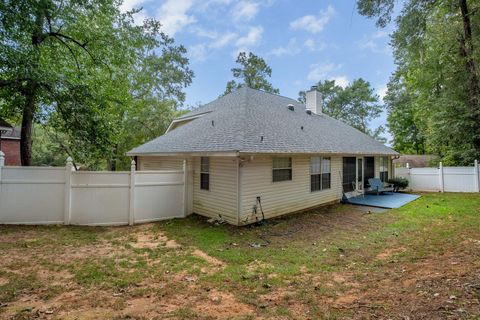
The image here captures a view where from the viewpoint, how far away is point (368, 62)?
1728cm

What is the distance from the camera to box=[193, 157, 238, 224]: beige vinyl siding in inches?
314

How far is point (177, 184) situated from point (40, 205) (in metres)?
3.84

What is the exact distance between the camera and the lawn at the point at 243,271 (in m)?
3.24

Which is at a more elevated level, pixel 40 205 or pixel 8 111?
pixel 8 111

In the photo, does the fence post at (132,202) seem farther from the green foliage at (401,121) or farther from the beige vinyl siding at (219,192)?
the green foliage at (401,121)

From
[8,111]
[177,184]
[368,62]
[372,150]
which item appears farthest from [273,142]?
[368,62]

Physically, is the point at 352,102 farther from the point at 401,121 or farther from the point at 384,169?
the point at 384,169

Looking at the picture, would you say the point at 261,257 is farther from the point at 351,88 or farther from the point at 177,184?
the point at 351,88

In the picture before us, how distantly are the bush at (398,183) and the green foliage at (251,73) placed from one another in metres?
15.6

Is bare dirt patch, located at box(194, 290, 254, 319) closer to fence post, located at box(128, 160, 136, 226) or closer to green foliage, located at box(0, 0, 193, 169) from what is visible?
fence post, located at box(128, 160, 136, 226)

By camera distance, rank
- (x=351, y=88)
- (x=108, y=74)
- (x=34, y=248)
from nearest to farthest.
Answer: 1. (x=34, y=248)
2. (x=108, y=74)
3. (x=351, y=88)

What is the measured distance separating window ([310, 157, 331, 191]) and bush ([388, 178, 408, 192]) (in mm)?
6413

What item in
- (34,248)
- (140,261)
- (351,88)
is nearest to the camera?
(140,261)

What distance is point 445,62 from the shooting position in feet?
45.8
